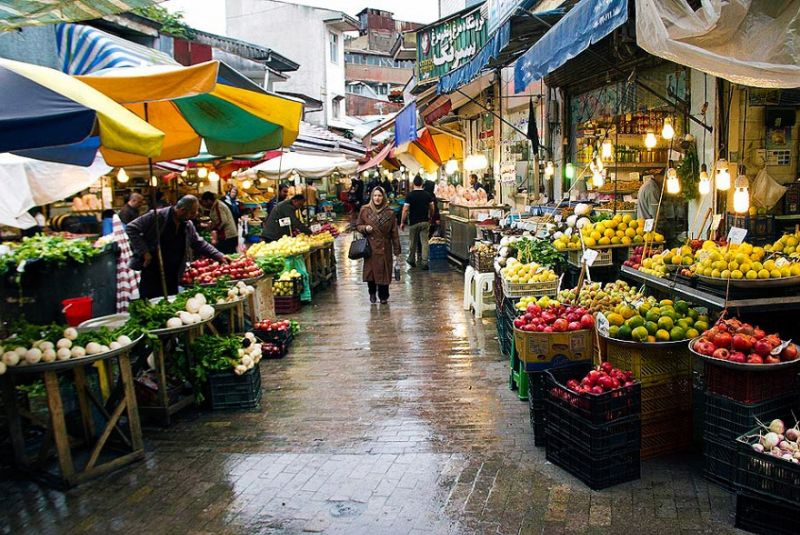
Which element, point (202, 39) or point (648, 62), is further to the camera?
point (202, 39)

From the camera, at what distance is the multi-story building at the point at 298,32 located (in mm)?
40656

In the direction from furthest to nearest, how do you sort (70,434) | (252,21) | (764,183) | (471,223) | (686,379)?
(252,21), (471,223), (764,183), (70,434), (686,379)

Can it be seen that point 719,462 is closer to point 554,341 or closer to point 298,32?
point 554,341

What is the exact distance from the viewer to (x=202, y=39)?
69.1 ft

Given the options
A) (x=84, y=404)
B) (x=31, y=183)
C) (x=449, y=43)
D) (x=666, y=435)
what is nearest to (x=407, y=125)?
(x=449, y=43)

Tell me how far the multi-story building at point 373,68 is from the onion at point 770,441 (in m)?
54.9

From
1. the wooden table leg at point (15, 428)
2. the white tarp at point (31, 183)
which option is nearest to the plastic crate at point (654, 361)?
the wooden table leg at point (15, 428)

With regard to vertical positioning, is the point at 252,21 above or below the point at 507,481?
above

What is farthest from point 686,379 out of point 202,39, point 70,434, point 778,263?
point 202,39

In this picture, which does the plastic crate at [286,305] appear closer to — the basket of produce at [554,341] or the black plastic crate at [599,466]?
the basket of produce at [554,341]

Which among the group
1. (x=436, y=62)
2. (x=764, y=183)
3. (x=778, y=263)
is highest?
(x=436, y=62)

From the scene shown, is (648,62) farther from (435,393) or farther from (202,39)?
(202,39)

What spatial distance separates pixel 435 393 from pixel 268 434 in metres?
1.80

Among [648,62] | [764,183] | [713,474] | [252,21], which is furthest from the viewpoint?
[252,21]
